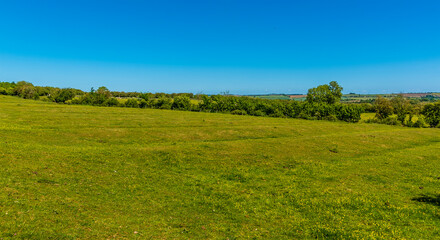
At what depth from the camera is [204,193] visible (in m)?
18.7

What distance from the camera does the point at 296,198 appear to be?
18.6 m

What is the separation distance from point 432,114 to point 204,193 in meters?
138

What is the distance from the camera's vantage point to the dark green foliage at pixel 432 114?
108 m

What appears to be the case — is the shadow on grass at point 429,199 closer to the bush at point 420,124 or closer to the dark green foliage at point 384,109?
the bush at point 420,124

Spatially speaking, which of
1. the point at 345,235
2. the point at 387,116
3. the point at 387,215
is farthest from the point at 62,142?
the point at 387,116

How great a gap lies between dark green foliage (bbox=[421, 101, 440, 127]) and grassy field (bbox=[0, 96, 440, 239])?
99.7 meters

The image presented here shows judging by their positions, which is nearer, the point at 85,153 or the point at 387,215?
the point at 387,215

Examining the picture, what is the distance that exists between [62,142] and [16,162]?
1162 centimetres

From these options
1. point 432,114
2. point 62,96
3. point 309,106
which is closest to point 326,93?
point 309,106

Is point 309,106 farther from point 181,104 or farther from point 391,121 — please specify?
point 181,104

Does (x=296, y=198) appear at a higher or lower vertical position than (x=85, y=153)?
lower

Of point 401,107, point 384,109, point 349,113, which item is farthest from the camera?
point 349,113

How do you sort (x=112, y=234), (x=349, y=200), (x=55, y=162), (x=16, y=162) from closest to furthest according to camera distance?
(x=112, y=234) < (x=349, y=200) < (x=16, y=162) < (x=55, y=162)

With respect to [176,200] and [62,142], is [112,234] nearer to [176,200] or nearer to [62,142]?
[176,200]
